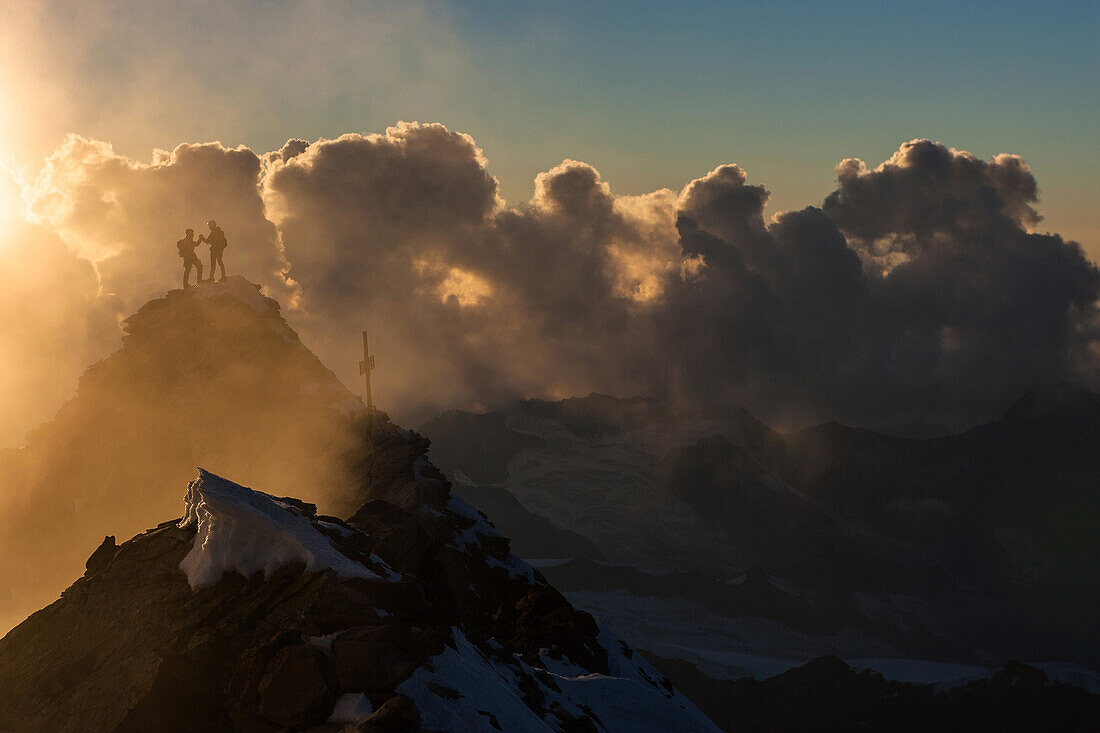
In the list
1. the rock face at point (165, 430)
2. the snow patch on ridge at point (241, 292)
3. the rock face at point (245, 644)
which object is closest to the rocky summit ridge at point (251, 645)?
the rock face at point (245, 644)

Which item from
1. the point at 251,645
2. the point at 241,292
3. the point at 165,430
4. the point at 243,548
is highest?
the point at 241,292

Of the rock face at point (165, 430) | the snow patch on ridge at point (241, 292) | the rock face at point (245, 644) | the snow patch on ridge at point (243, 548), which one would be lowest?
the rock face at point (245, 644)

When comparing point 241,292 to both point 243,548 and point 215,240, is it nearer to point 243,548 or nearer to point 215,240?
point 215,240

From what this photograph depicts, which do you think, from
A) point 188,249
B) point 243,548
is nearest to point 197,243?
point 188,249

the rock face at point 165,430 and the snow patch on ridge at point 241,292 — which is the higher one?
the snow patch on ridge at point 241,292

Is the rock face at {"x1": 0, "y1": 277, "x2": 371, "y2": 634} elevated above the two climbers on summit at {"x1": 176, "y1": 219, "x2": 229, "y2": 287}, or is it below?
below

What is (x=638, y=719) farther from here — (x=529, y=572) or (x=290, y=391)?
(x=290, y=391)

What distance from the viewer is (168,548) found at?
36.2m

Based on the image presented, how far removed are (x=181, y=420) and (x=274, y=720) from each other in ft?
216

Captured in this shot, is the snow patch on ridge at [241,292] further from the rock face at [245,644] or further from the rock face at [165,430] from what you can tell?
the rock face at [245,644]

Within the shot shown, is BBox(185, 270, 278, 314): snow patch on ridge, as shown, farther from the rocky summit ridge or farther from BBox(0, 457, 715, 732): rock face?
BBox(0, 457, 715, 732): rock face

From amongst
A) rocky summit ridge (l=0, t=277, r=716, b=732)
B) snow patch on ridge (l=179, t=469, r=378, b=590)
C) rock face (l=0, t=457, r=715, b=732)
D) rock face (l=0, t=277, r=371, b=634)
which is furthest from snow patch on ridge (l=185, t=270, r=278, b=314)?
snow patch on ridge (l=179, t=469, r=378, b=590)

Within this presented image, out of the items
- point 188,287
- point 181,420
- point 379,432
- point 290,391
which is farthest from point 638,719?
point 188,287

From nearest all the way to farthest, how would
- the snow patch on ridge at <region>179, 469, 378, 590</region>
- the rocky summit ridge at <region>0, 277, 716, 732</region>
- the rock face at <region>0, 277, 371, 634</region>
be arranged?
the rocky summit ridge at <region>0, 277, 716, 732</region>, the snow patch on ridge at <region>179, 469, 378, 590</region>, the rock face at <region>0, 277, 371, 634</region>
